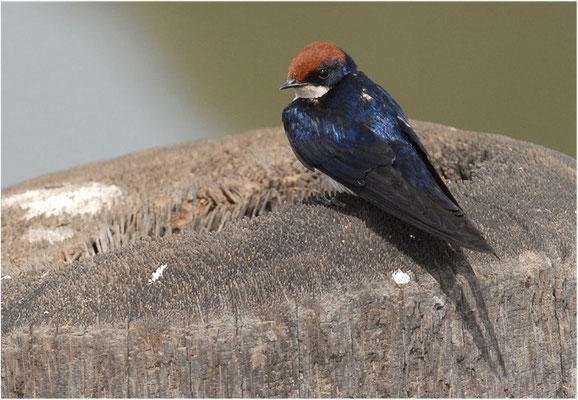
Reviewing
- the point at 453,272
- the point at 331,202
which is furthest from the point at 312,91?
the point at 453,272

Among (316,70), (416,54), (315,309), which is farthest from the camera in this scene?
(416,54)

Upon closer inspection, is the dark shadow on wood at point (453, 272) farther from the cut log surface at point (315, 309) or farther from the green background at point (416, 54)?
the green background at point (416, 54)

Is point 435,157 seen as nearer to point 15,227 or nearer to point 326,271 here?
point 326,271

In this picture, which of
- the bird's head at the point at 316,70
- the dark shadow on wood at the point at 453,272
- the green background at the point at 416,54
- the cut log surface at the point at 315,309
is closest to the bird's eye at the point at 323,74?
the bird's head at the point at 316,70

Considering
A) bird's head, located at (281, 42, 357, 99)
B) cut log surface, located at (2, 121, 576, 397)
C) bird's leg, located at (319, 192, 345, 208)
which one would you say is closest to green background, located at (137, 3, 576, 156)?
bird's head, located at (281, 42, 357, 99)

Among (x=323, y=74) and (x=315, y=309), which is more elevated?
(x=323, y=74)

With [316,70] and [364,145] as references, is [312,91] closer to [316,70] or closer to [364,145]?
[316,70]

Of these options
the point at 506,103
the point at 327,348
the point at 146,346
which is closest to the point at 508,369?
A: the point at 327,348

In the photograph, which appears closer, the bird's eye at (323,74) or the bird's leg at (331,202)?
the bird's leg at (331,202)
